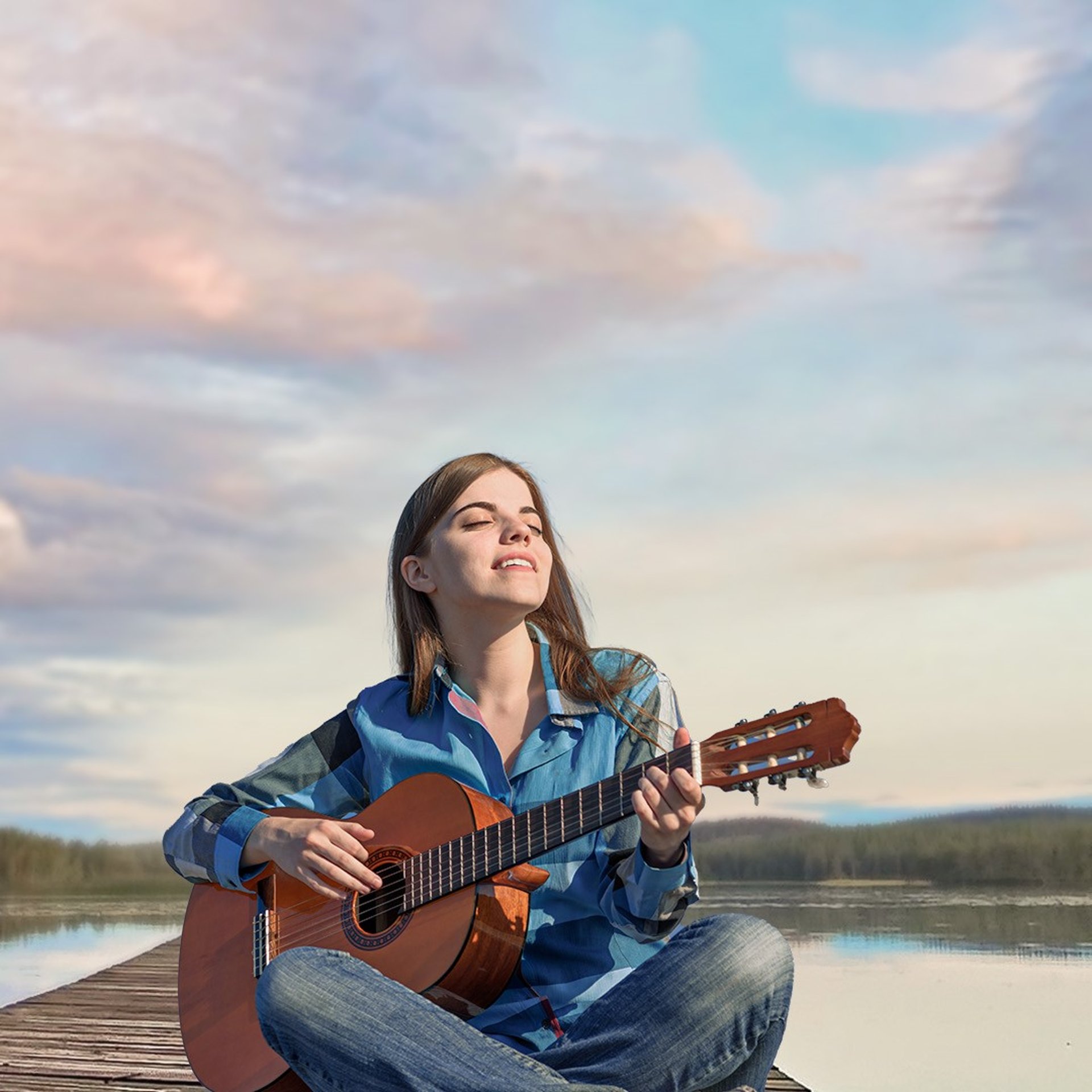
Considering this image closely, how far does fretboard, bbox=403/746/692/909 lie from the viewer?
2.39m

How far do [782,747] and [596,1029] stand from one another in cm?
63

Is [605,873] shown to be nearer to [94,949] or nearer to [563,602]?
[563,602]

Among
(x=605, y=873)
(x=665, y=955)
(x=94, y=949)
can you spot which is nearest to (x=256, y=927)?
(x=605, y=873)

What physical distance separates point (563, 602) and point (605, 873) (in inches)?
31.6

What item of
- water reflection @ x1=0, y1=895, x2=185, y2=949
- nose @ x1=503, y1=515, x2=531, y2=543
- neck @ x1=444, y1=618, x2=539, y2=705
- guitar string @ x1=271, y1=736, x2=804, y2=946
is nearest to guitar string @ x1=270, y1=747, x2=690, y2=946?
guitar string @ x1=271, y1=736, x2=804, y2=946

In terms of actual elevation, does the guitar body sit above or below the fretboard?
below

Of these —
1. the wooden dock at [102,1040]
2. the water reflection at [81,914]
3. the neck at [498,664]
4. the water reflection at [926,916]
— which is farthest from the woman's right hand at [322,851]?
the water reflection at [81,914]

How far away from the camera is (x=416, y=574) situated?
10.4 feet

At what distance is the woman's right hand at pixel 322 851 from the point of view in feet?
8.90

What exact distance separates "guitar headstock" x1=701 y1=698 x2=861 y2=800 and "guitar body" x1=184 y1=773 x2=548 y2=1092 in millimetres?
510

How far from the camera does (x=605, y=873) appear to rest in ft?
8.51

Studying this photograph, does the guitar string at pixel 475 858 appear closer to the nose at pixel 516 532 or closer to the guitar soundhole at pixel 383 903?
the guitar soundhole at pixel 383 903

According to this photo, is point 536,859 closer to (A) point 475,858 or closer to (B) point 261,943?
(A) point 475,858

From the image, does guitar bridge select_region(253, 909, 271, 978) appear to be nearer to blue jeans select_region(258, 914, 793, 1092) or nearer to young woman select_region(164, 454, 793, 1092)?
young woman select_region(164, 454, 793, 1092)
